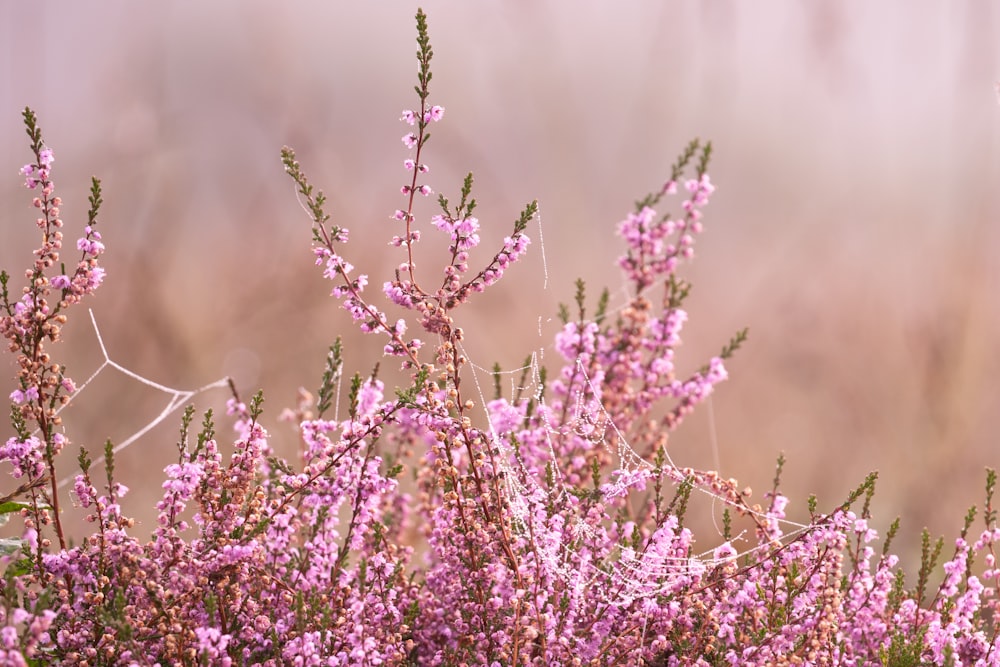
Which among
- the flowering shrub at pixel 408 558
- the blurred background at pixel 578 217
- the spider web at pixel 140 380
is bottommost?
the flowering shrub at pixel 408 558

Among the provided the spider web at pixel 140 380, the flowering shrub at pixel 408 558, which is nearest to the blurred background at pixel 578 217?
the spider web at pixel 140 380

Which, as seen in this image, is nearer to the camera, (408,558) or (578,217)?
(408,558)

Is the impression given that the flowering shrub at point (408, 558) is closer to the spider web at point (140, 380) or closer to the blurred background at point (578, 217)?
the spider web at point (140, 380)

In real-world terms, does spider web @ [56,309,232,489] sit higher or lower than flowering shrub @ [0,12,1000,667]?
higher

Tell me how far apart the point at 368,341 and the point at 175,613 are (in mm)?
1767

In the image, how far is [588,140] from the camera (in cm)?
264

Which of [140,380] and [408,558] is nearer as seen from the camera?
[408,558]

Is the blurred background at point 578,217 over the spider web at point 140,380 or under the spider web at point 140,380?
over

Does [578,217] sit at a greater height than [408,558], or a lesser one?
greater

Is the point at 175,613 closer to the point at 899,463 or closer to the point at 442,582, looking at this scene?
the point at 442,582

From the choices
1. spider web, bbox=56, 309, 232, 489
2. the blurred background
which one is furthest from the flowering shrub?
the blurred background

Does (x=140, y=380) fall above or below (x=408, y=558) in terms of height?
above

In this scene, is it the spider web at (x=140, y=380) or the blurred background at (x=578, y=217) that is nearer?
the spider web at (x=140, y=380)

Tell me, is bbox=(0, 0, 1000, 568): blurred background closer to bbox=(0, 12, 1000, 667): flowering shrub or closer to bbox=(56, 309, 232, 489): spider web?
bbox=(56, 309, 232, 489): spider web
